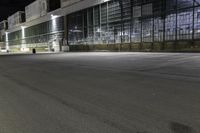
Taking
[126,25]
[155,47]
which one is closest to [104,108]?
[155,47]

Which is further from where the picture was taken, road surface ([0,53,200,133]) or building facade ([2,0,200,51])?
building facade ([2,0,200,51])

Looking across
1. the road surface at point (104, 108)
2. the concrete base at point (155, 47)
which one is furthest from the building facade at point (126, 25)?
the road surface at point (104, 108)

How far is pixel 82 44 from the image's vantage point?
129ft

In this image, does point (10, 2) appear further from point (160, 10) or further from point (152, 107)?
point (152, 107)

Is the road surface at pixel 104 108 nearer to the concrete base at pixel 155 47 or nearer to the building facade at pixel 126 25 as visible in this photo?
the concrete base at pixel 155 47

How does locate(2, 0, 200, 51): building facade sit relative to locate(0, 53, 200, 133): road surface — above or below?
above

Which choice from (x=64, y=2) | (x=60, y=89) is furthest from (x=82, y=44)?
(x=60, y=89)

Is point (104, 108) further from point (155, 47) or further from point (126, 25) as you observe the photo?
point (126, 25)

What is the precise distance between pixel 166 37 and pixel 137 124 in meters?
22.2

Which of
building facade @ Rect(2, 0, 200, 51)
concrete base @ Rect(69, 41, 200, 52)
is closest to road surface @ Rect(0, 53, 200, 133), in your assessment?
concrete base @ Rect(69, 41, 200, 52)

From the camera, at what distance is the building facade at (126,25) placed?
76.1 feet

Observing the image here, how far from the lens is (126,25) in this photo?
30.1 m

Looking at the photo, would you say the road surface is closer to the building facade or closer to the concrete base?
the concrete base

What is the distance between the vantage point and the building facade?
913 inches
